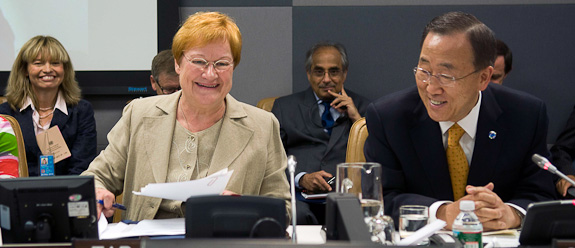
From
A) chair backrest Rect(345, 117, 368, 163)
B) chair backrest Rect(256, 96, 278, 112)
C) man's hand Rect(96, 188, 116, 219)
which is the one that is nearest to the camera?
man's hand Rect(96, 188, 116, 219)

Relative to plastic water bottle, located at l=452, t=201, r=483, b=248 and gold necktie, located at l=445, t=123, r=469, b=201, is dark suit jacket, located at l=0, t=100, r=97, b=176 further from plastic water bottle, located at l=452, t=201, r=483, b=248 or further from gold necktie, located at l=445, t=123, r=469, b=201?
plastic water bottle, located at l=452, t=201, r=483, b=248

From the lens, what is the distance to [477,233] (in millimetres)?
1607

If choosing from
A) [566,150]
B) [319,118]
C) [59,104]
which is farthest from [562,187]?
[59,104]

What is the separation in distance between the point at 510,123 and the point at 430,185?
0.37m

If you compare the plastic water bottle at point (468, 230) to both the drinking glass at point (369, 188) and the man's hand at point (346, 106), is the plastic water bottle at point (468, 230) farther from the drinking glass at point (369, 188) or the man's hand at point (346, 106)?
the man's hand at point (346, 106)

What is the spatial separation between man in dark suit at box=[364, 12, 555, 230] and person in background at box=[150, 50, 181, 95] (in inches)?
57.7

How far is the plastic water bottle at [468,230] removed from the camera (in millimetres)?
1609

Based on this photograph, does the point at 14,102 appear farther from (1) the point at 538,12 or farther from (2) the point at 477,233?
(1) the point at 538,12

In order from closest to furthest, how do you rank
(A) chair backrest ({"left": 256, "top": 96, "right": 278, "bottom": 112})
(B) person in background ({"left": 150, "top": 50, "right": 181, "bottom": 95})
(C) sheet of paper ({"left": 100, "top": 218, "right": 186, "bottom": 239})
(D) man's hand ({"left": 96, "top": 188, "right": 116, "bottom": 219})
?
(C) sheet of paper ({"left": 100, "top": 218, "right": 186, "bottom": 239})
(D) man's hand ({"left": 96, "top": 188, "right": 116, "bottom": 219})
(B) person in background ({"left": 150, "top": 50, "right": 181, "bottom": 95})
(A) chair backrest ({"left": 256, "top": 96, "right": 278, "bottom": 112})

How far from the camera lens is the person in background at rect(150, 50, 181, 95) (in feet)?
11.4

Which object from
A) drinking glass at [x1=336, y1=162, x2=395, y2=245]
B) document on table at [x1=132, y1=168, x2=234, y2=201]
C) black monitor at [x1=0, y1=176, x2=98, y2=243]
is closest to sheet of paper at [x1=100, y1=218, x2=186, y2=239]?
document on table at [x1=132, y1=168, x2=234, y2=201]

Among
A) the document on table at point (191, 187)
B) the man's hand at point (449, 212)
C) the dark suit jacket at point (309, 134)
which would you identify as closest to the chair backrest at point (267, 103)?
the dark suit jacket at point (309, 134)

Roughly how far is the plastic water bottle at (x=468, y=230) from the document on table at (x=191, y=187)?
2.13 ft

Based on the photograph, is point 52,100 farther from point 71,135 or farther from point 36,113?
point 71,135
